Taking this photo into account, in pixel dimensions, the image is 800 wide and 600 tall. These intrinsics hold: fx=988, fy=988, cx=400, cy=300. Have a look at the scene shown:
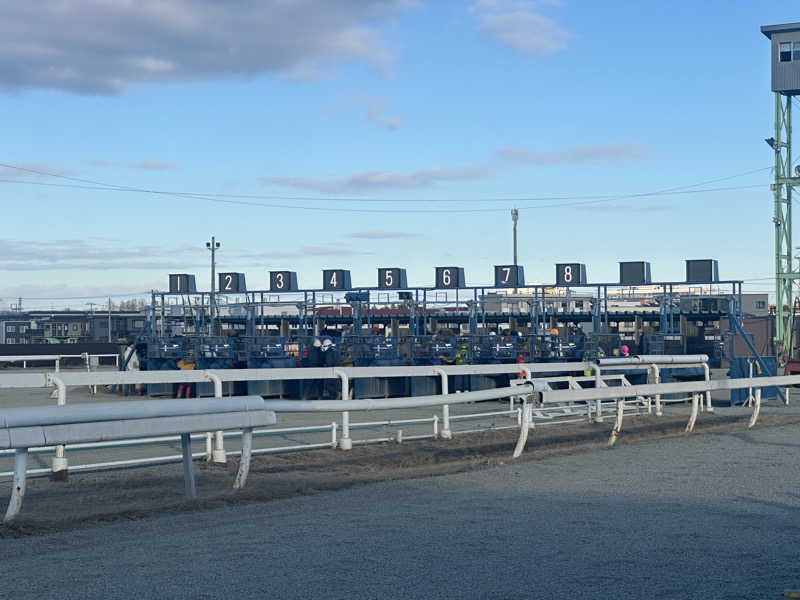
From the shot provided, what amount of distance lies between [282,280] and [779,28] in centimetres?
2627

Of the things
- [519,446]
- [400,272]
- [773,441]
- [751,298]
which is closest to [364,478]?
[519,446]

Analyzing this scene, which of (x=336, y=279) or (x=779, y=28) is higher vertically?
(x=779, y=28)

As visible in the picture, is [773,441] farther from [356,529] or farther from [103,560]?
[103,560]

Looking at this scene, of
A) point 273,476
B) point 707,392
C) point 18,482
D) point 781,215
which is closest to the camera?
point 18,482

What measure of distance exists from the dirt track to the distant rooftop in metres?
32.9

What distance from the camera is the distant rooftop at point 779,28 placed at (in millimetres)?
41438

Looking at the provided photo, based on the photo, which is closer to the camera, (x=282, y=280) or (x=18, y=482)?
(x=18, y=482)

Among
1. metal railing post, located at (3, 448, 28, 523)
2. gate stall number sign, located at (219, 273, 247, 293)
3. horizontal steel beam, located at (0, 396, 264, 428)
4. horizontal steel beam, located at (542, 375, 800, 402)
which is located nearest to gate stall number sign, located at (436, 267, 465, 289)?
gate stall number sign, located at (219, 273, 247, 293)

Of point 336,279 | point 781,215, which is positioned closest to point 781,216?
point 781,215

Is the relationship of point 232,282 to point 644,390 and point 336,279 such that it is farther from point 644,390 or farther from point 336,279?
point 644,390

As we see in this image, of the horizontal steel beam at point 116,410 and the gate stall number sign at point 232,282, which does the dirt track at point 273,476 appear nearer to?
the horizontal steel beam at point 116,410

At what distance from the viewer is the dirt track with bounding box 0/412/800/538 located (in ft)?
23.6

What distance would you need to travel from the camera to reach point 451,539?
618 centimetres

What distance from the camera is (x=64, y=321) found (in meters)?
91.2
